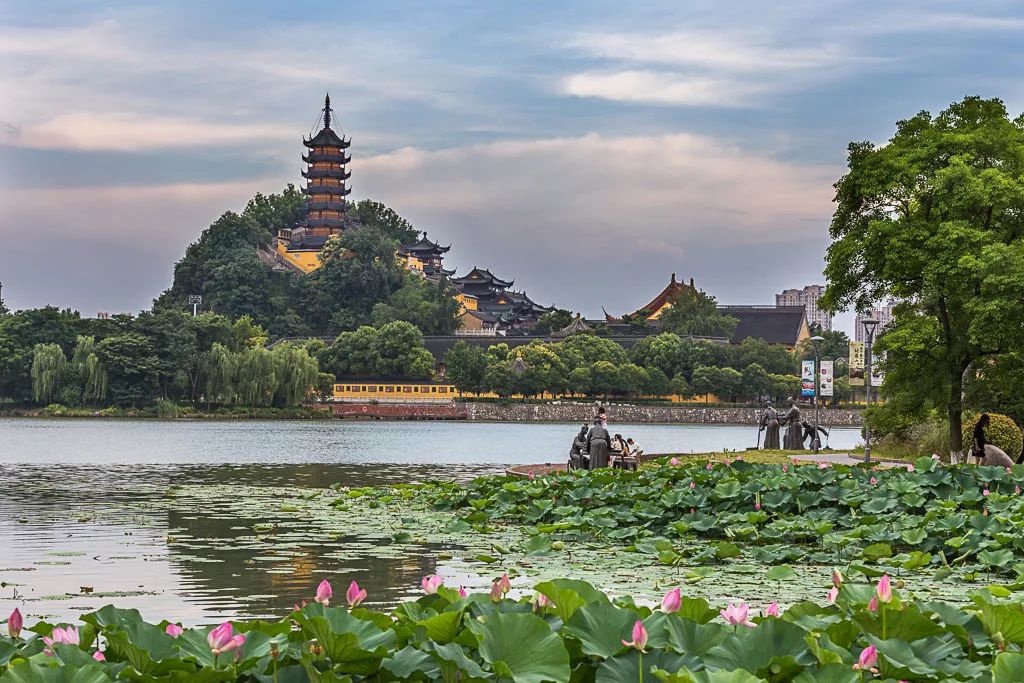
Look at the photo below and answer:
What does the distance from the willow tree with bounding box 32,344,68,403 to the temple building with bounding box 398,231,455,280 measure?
5826 centimetres

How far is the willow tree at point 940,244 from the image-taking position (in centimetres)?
2242

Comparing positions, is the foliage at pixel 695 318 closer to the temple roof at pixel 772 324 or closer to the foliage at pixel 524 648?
the temple roof at pixel 772 324

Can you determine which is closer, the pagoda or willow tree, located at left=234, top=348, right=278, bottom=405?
willow tree, located at left=234, top=348, right=278, bottom=405

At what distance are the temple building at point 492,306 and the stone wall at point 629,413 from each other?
25.7m

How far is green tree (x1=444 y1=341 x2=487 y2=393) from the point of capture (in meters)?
91.0

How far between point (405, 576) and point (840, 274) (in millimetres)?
15970

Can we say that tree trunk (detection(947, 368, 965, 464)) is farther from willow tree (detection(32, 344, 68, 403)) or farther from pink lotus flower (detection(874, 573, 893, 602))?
willow tree (detection(32, 344, 68, 403))

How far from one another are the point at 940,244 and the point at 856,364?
134m

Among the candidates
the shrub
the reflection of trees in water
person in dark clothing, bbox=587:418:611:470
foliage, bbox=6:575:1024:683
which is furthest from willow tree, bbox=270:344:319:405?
foliage, bbox=6:575:1024:683

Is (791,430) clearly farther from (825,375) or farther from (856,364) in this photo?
(856,364)

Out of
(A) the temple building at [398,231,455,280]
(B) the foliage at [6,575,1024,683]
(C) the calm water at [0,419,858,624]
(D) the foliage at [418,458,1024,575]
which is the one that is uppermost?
(A) the temple building at [398,231,455,280]

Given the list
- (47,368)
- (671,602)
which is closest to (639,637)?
(671,602)

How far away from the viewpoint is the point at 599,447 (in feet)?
69.7

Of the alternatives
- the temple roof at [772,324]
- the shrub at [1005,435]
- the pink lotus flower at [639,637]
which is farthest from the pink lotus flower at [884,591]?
the temple roof at [772,324]
